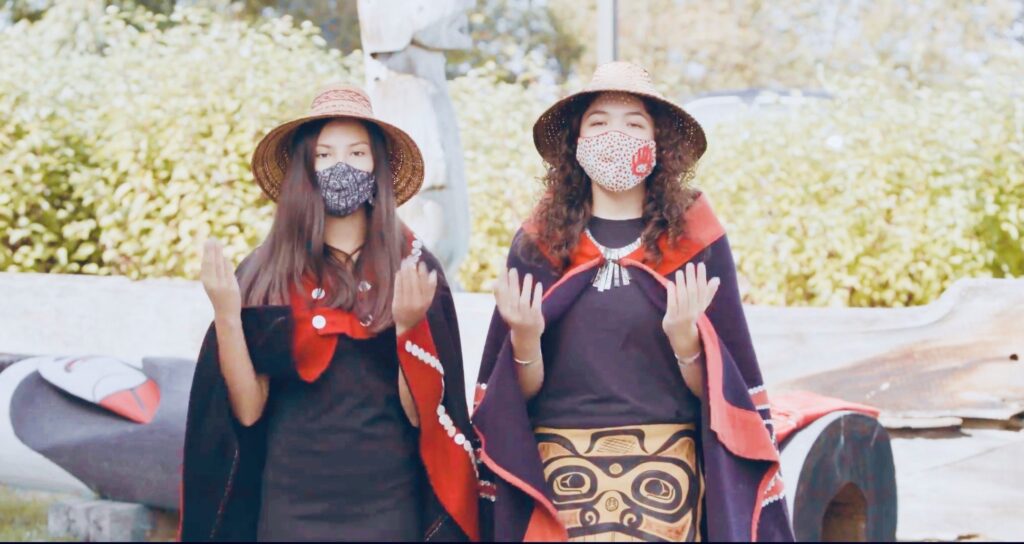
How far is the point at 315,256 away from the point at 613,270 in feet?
2.69

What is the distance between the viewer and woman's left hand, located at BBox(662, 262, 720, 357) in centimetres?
311

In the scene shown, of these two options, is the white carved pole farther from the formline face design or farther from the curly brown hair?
the formline face design

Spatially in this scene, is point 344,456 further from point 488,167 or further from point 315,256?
point 488,167

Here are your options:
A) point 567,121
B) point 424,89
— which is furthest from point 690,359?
point 424,89

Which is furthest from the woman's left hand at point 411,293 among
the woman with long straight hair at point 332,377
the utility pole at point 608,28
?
the utility pole at point 608,28

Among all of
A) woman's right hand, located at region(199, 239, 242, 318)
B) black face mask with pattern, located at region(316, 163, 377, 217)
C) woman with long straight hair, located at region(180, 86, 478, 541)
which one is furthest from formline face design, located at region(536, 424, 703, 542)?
woman's right hand, located at region(199, 239, 242, 318)

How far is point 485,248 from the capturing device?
8.54m

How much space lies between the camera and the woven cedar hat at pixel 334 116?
3385 mm

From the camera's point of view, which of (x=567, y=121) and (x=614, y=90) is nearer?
(x=614, y=90)

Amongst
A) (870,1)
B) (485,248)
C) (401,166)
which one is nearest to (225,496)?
(401,166)

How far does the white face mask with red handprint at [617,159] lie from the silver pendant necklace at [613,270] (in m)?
0.17

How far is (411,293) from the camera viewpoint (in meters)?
3.08

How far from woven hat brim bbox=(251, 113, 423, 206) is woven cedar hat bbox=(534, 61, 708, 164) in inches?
15.2

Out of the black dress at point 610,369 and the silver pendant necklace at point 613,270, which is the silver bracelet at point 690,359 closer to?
the black dress at point 610,369
